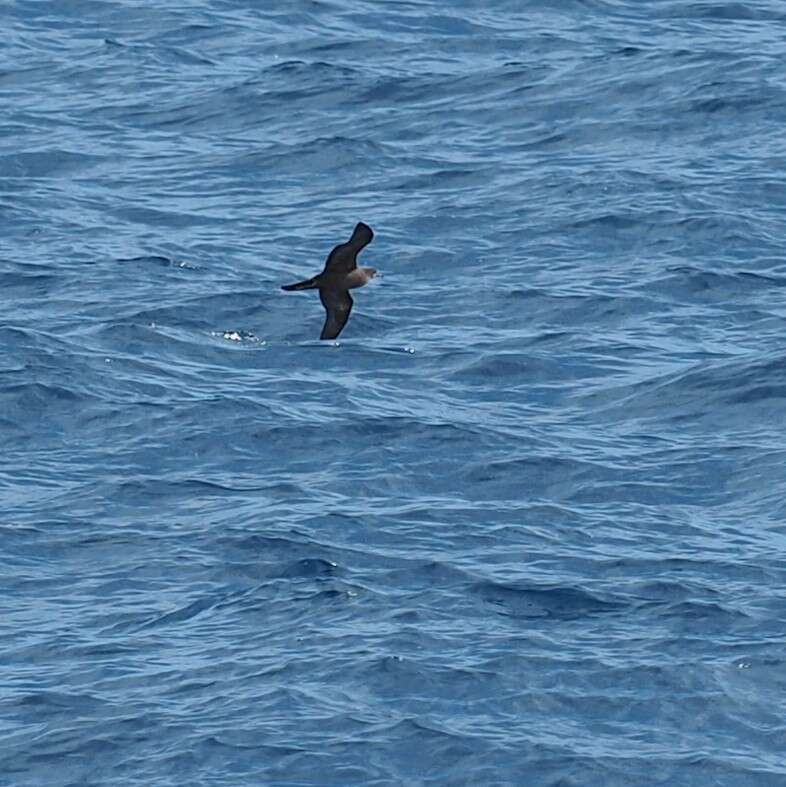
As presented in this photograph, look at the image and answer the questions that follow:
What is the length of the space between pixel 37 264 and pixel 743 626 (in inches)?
416

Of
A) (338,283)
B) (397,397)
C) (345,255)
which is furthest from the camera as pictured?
(397,397)

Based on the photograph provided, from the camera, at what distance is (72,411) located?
26453 mm

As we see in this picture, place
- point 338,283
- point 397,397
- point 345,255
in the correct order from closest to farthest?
point 345,255
point 338,283
point 397,397

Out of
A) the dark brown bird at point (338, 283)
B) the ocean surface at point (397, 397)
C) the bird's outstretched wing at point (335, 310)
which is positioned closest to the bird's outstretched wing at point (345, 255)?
the dark brown bird at point (338, 283)

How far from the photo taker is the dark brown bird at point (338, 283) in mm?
21312

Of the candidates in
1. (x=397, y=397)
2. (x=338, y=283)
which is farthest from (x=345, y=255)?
(x=397, y=397)

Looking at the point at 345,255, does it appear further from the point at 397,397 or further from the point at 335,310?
the point at 397,397

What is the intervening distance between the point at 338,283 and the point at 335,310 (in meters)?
0.39

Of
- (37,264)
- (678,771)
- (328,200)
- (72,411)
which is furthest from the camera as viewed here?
(328,200)

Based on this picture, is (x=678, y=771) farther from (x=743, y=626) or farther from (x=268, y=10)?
(x=268, y=10)

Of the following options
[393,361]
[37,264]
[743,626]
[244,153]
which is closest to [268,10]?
[244,153]

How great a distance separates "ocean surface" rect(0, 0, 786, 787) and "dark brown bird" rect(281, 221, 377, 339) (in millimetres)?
2429

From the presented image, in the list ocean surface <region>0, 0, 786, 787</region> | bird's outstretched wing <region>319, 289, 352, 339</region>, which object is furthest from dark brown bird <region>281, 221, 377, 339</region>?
ocean surface <region>0, 0, 786, 787</region>

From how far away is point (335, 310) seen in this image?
2153cm
